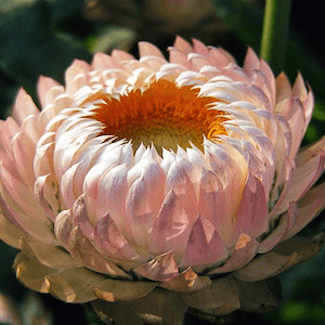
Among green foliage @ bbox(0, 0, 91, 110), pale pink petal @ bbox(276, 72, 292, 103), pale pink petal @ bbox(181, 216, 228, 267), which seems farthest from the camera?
green foliage @ bbox(0, 0, 91, 110)

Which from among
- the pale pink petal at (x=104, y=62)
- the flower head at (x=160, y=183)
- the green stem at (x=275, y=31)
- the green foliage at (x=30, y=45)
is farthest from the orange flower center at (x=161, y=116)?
the green foliage at (x=30, y=45)

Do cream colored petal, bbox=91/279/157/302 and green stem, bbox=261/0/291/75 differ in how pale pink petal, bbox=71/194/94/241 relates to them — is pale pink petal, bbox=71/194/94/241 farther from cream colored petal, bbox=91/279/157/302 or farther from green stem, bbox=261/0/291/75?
green stem, bbox=261/0/291/75

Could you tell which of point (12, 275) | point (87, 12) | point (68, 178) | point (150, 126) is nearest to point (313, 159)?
point (150, 126)

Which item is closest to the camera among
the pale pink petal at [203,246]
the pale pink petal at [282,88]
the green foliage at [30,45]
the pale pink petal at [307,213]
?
the pale pink petal at [203,246]

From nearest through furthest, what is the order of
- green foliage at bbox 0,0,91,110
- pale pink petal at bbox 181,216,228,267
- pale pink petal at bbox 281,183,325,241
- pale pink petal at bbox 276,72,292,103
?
pale pink petal at bbox 181,216,228,267 → pale pink petal at bbox 281,183,325,241 → pale pink petal at bbox 276,72,292,103 → green foliage at bbox 0,0,91,110

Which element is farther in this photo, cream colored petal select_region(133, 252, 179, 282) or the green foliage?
the green foliage

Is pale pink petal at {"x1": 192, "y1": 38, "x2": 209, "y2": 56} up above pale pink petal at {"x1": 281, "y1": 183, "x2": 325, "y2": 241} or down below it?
above

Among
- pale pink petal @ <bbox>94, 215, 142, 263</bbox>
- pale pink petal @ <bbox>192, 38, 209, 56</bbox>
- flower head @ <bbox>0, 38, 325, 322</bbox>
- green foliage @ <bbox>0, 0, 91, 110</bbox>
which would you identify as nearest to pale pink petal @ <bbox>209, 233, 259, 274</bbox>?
flower head @ <bbox>0, 38, 325, 322</bbox>

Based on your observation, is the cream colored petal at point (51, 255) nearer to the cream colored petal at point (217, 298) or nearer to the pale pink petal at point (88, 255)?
the pale pink petal at point (88, 255)

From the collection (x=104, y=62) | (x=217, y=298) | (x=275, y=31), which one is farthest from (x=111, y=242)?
(x=275, y=31)

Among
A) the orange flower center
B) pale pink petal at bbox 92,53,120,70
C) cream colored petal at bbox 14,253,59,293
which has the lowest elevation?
cream colored petal at bbox 14,253,59,293
